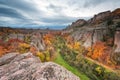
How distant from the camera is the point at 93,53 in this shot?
277ft

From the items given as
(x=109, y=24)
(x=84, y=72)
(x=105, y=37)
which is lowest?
(x=84, y=72)

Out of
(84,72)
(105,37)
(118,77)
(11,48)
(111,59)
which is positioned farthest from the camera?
(105,37)

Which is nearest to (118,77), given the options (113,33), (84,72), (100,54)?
(84,72)

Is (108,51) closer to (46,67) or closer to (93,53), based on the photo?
(93,53)

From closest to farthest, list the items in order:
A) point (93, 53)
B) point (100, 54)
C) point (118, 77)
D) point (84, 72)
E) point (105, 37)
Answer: point (118, 77) < point (84, 72) < point (100, 54) < point (93, 53) < point (105, 37)

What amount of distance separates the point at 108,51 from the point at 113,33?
12368 mm

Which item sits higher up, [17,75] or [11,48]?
[17,75]

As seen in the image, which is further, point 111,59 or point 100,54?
point 100,54

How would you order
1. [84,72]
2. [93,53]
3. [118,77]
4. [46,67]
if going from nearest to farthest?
1. [46,67]
2. [118,77]
3. [84,72]
4. [93,53]

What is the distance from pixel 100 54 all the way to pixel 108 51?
143 inches

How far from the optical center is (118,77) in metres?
51.3

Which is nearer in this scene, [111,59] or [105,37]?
[111,59]

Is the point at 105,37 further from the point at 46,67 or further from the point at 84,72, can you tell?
the point at 46,67

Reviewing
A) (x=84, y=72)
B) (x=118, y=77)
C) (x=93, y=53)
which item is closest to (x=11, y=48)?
(x=84, y=72)
